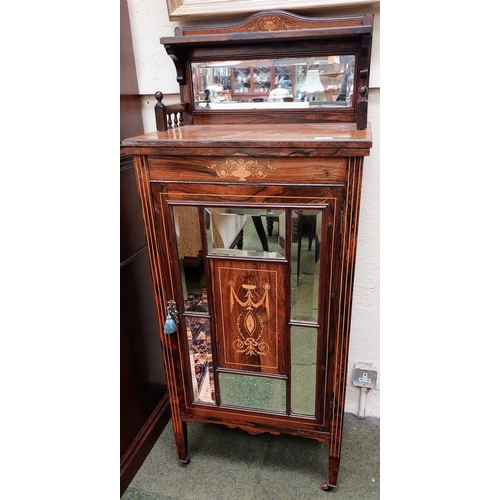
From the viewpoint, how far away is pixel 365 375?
61.7 inches

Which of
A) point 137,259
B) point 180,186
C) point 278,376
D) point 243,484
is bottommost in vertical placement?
point 243,484

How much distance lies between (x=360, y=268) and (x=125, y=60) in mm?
1141

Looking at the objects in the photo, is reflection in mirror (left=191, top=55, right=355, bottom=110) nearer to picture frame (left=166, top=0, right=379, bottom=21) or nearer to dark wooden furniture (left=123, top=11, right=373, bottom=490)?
dark wooden furniture (left=123, top=11, right=373, bottom=490)

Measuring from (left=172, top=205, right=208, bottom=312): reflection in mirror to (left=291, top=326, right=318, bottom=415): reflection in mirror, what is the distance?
30cm

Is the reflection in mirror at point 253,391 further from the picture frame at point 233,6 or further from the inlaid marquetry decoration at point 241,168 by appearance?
the picture frame at point 233,6

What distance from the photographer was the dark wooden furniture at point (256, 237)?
98cm

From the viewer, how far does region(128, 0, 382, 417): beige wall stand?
1266 mm

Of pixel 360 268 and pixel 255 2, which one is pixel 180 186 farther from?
pixel 360 268

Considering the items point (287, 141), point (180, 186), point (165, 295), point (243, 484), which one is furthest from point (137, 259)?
point (243, 484)

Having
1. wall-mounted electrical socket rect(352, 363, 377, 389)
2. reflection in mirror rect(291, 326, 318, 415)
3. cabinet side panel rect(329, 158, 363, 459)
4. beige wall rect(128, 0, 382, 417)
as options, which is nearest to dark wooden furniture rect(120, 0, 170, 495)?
beige wall rect(128, 0, 382, 417)

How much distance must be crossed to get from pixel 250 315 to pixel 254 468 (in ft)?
2.26

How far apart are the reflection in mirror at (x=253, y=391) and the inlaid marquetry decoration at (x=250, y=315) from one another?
0.04m

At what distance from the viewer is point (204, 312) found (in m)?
1.18

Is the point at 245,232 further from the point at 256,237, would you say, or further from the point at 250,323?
the point at 250,323
